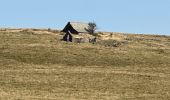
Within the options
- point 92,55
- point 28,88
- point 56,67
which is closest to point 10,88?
point 28,88

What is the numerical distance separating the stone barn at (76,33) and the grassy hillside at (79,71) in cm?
575

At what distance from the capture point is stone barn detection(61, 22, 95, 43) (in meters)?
95.4

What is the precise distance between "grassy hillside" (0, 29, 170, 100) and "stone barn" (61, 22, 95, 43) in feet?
18.9

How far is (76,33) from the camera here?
336 feet

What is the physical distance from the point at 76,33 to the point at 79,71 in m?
41.2

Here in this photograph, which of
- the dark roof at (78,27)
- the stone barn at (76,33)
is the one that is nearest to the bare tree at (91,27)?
the stone barn at (76,33)

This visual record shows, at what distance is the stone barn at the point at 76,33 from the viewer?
9538 cm

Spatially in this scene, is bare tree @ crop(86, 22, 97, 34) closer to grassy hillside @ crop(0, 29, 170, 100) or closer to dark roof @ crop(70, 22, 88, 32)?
dark roof @ crop(70, 22, 88, 32)

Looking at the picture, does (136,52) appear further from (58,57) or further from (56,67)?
(56,67)

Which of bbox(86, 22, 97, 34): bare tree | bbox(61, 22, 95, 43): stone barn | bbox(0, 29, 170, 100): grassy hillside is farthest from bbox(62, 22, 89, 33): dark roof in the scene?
bbox(0, 29, 170, 100): grassy hillside

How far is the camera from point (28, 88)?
49.0m

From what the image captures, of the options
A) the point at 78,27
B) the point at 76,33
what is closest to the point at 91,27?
the point at 78,27

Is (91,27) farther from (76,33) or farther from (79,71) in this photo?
(79,71)

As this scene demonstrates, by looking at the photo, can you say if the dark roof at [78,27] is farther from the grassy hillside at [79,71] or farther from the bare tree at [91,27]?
the grassy hillside at [79,71]
